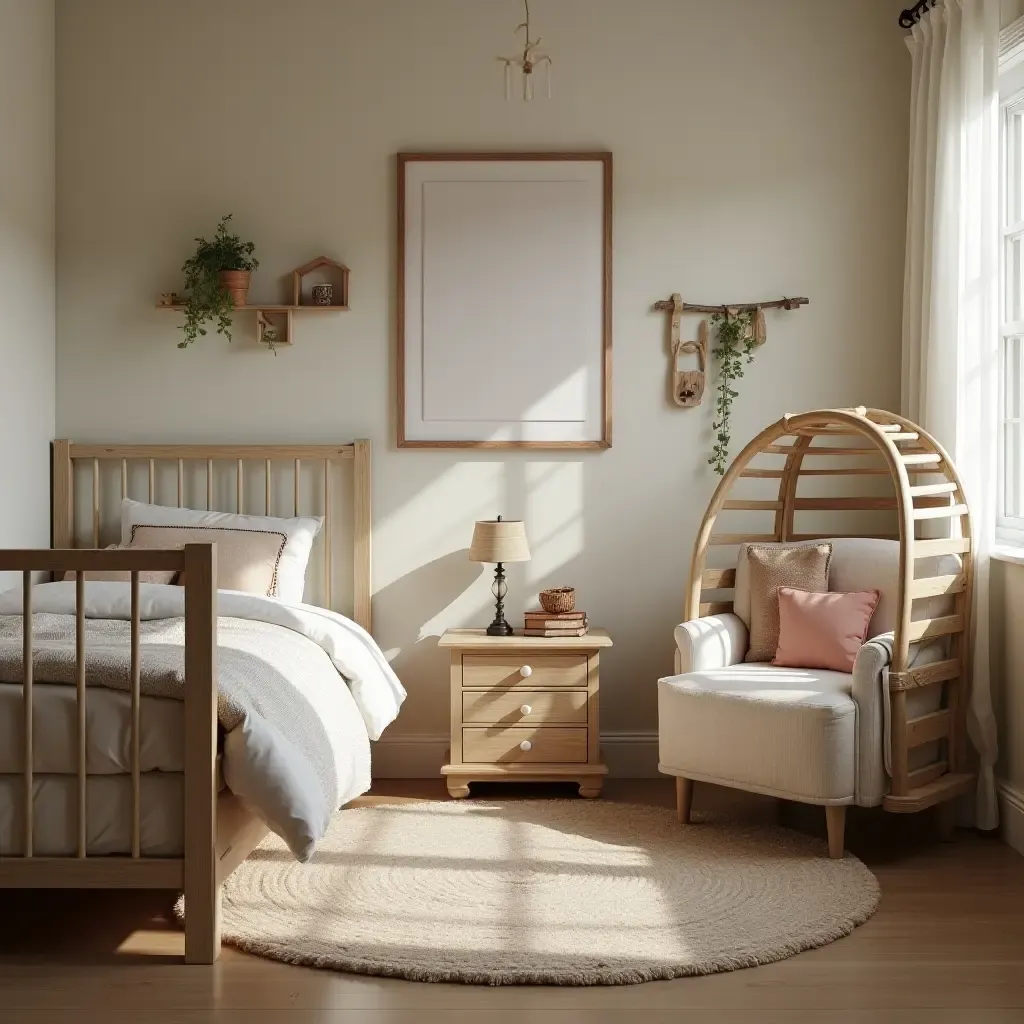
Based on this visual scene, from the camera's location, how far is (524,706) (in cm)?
395

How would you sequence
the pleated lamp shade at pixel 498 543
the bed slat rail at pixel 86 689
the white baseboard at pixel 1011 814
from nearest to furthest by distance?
the bed slat rail at pixel 86 689
the white baseboard at pixel 1011 814
the pleated lamp shade at pixel 498 543

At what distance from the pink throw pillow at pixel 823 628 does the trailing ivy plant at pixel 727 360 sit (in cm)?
76

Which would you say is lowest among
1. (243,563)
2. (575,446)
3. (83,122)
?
(243,563)

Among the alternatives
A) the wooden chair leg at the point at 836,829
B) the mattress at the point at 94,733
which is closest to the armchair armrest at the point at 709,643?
the wooden chair leg at the point at 836,829

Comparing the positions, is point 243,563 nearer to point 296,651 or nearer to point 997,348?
point 296,651

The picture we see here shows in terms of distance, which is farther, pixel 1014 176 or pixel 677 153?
pixel 677 153

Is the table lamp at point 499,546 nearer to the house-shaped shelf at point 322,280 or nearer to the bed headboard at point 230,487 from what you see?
the bed headboard at point 230,487

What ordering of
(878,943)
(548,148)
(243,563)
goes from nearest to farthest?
(878,943)
(243,563)
(548,148)

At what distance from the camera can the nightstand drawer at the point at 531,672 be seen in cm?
395

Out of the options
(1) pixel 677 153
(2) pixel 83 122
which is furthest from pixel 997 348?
(2) pixel 83 122

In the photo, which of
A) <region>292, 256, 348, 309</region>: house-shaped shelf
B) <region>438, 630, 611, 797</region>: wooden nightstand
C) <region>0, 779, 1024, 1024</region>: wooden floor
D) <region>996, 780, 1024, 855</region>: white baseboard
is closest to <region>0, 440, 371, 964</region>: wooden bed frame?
<region>0, 779, 1024, 1024</region>: wooden floor

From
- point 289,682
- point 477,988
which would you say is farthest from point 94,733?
point 477,988

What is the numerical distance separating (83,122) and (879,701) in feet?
11.0

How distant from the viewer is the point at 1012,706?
3555 millimetres
